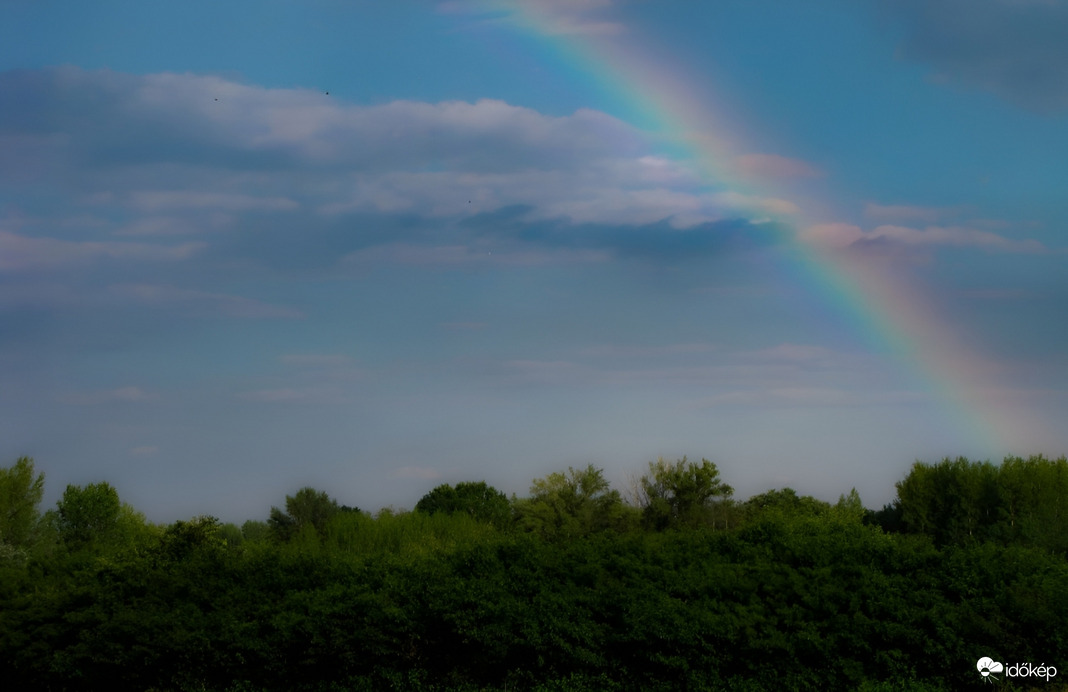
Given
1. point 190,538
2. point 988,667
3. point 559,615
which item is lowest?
point 988,667

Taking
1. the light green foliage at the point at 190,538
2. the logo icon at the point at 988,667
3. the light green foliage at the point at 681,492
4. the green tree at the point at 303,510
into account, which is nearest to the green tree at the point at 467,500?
the green tree at the point at 303,510

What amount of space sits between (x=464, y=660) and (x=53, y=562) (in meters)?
12.6

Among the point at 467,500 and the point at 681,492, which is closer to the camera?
the point at 681,492

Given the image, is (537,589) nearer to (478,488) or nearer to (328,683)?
(328,683)

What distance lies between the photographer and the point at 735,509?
43969 millimetres

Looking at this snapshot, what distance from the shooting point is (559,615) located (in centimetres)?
1611

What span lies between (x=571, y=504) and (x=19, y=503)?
78.1ft

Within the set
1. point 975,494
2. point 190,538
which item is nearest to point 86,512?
point 190,538

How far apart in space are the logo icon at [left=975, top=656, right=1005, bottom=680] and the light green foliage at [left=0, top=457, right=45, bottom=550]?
119 ft

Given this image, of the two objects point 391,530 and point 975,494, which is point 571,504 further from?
point 975,494

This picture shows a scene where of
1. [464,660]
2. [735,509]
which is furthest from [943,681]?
[735,509]

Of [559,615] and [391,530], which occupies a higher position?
[391,530]

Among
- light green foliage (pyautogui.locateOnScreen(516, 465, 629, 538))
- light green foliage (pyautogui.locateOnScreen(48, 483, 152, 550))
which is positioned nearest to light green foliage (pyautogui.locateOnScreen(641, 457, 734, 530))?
light green foliage (pyautogui.locateOnScreen(516, 465, 629, 538))

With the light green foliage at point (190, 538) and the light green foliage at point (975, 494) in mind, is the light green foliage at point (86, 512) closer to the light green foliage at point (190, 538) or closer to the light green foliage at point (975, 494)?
the light green foliage at point (190, 538)
